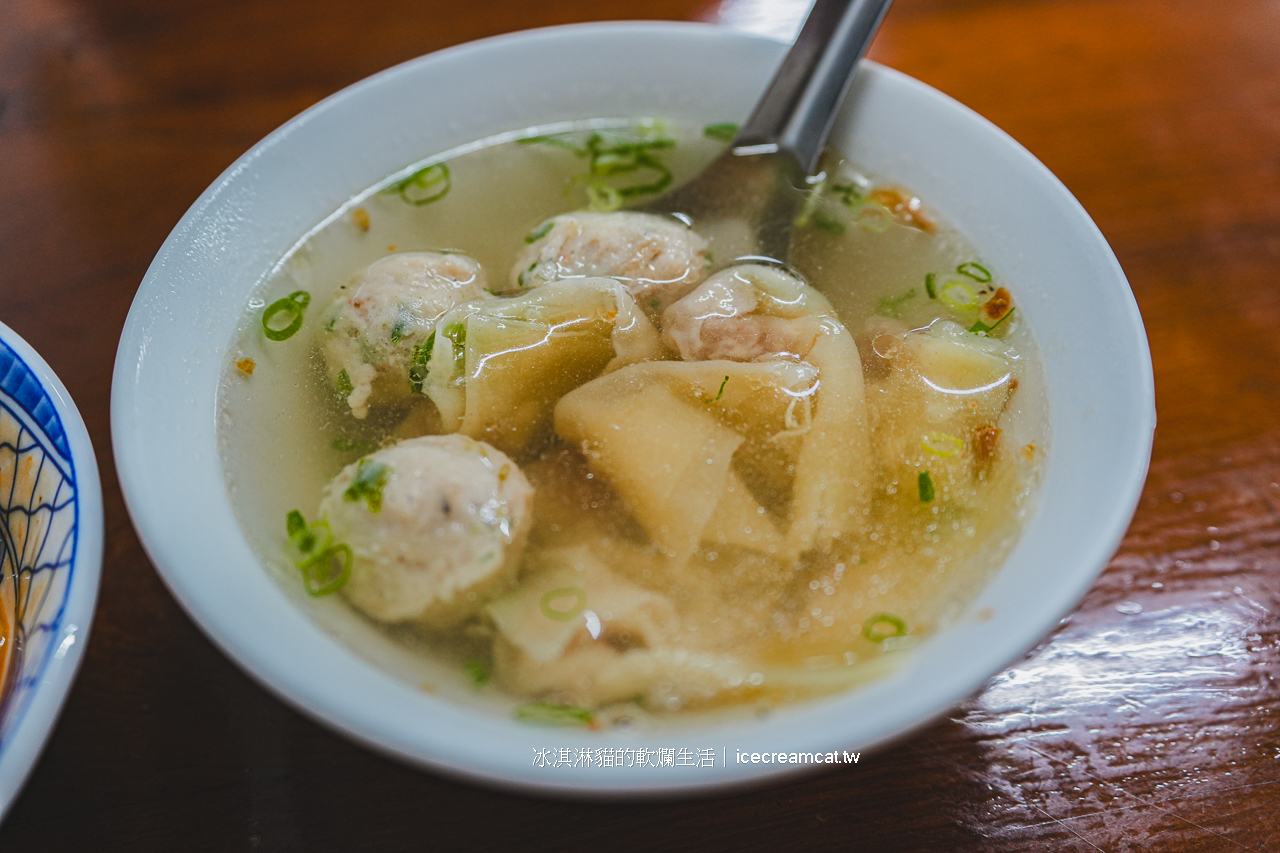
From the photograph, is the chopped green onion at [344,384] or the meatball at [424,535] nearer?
the meatball at [424,535]

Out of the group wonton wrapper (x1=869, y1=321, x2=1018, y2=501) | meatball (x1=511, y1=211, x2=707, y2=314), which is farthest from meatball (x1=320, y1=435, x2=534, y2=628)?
wonton wrapper (x1=869, y1=321, x2=1018, y2=501)

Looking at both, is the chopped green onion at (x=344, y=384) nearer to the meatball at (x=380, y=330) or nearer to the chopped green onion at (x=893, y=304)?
the meatball at (x=380, y=330)

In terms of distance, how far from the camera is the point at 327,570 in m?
1.11

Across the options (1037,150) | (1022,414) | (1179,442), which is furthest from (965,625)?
(1037,150)

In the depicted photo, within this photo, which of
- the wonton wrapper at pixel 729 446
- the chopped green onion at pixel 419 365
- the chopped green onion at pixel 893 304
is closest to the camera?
the wonton wrapper at pixel 729 446

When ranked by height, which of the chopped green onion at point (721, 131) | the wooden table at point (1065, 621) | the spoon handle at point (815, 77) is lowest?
the wooden table at point (1065, 621)

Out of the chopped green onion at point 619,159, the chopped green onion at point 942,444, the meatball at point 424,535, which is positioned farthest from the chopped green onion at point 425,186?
the chopped green onion at point 942,444

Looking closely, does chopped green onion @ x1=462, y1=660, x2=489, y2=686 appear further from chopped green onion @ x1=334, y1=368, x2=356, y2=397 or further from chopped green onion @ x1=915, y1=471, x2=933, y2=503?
chopped green onion @ x1=915, y1=471, x2=933, y2=503

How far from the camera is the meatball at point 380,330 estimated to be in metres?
1.34

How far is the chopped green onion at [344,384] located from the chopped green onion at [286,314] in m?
0.13

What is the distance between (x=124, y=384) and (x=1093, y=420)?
4.32ft

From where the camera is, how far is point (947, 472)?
124cm

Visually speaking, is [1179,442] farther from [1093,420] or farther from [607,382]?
[607,382]

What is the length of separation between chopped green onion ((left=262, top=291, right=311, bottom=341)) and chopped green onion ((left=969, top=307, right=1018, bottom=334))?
45.9 inches
